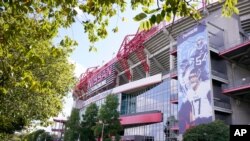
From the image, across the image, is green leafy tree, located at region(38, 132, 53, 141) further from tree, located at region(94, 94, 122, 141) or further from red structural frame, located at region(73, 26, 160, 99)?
tree, located at region(94, 94, 122, 141)

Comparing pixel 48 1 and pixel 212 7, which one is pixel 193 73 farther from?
pixel 48 1

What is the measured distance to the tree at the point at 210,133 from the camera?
27.5 meters

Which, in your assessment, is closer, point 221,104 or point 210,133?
point 210,133

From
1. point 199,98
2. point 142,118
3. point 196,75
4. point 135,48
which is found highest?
point 135,48

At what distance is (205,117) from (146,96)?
2544 centimetres

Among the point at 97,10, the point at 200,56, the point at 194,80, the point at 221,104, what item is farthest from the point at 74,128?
the point at 97,10

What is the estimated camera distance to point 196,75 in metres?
35.5

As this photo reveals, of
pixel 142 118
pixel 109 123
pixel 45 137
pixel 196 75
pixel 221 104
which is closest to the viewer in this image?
pixel 221 104

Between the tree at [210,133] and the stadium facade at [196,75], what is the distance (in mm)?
3697

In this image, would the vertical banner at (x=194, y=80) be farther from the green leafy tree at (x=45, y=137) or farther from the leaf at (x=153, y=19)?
the green leafy tree at (x=45, y=137)

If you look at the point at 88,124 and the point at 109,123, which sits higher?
the point at 109,123

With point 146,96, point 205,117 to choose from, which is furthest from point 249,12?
point 146,96

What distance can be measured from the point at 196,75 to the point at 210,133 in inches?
384

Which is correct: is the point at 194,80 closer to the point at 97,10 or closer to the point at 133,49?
the point at 133,49
